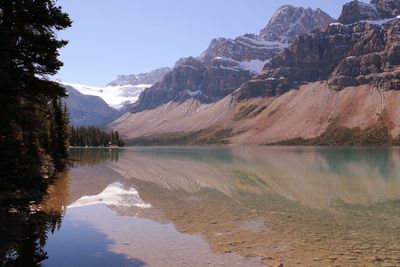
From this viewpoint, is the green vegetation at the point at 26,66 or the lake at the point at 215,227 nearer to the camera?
the green vegetation at the point at 26,66

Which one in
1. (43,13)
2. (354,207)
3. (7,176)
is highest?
(43,13)

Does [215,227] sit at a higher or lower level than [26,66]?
lower

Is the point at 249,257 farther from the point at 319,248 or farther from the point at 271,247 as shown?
the point at 319,248

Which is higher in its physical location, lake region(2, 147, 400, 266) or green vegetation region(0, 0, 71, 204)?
green vegetation region(0, 0, 71, 204)

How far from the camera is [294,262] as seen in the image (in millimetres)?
18891

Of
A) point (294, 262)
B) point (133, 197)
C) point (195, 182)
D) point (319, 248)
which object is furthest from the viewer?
point (195, 182)

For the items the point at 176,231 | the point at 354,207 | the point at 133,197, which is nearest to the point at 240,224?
the point at 176,231

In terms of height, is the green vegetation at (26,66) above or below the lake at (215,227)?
above

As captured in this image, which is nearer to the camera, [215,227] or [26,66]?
[26,66]

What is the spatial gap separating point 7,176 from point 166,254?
26.9 feet

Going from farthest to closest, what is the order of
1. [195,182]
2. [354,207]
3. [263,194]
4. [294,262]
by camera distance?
1. [195,182]
2. [263,194]
3. [354,207]
4. [294,262]

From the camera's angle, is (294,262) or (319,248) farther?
(319,248)

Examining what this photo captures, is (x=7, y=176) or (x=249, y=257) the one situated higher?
(x=7, y=176)

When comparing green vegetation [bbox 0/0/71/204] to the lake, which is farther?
the lake
